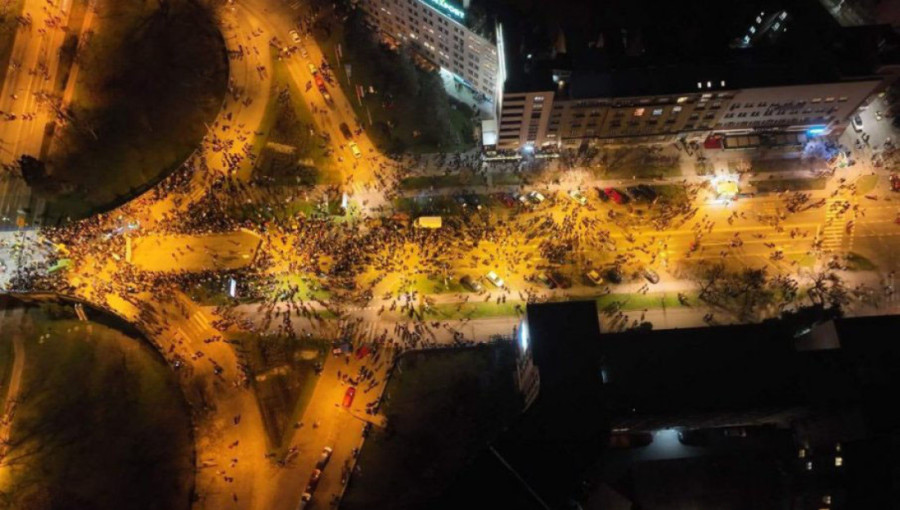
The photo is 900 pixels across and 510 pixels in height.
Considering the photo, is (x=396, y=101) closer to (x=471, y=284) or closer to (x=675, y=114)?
(x=471, y=284)

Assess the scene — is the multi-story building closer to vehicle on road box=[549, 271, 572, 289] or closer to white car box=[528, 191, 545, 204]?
white car box=[528, 191, 545, 204]

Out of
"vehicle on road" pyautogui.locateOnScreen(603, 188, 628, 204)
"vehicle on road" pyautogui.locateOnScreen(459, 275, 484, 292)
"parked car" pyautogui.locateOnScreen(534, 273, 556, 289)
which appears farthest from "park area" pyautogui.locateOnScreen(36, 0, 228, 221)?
"vehicle on road" pyautogui.locateOnScreen(603, 188, 628, 204)

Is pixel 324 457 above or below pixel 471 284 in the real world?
below

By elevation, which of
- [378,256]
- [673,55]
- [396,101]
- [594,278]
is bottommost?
[594,278]

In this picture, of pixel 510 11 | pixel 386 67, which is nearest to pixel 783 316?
pixel 510 11

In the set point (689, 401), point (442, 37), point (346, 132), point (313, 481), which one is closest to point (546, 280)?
point (689, 401)

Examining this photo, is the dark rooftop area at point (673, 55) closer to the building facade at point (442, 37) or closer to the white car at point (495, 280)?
the building facade at point (442, 37)
